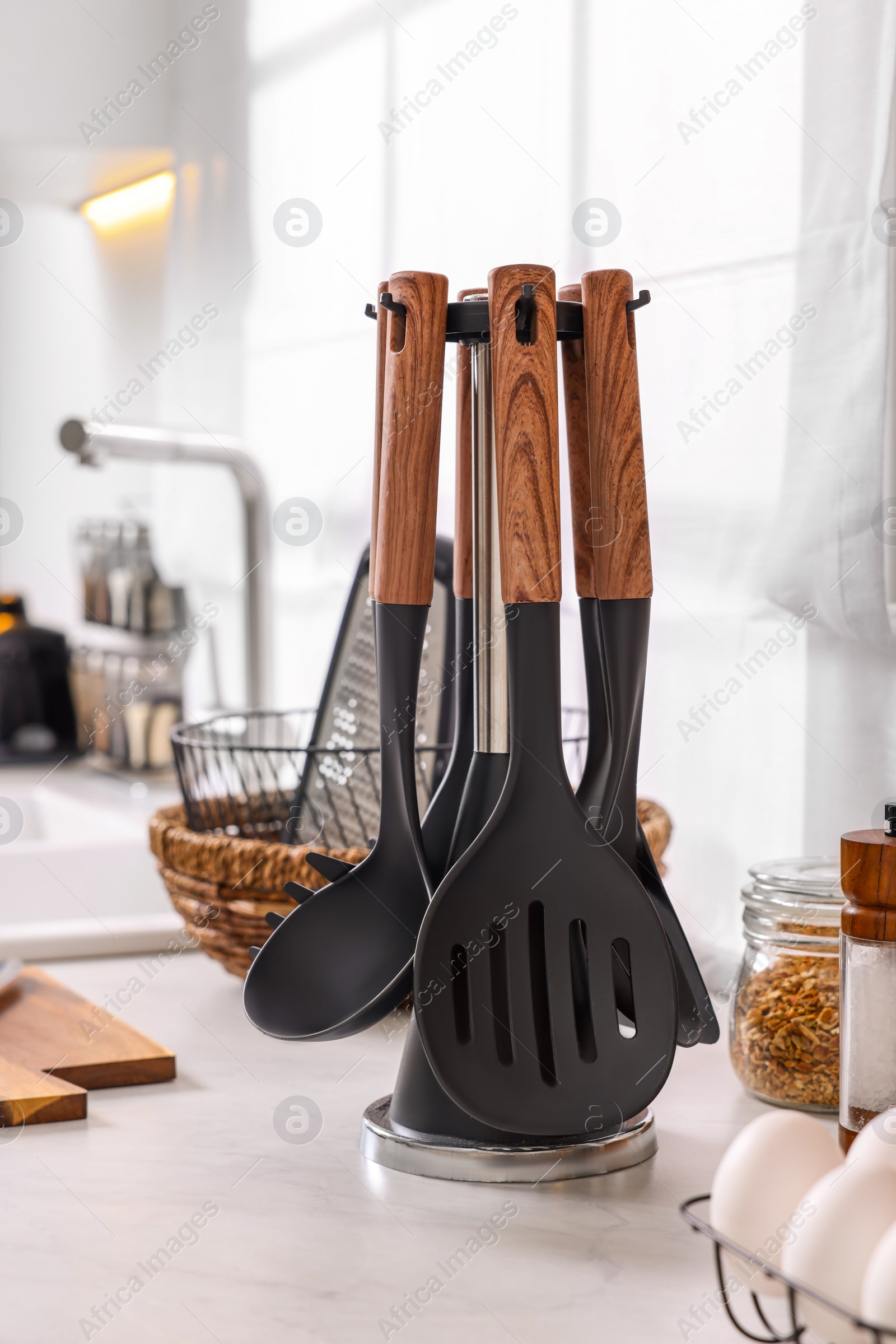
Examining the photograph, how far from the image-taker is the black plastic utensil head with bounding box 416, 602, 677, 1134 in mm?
546

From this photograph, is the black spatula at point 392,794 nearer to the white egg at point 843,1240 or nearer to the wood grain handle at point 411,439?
the wood grain handle at point 411,439

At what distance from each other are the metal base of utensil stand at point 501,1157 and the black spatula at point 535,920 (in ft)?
0.05

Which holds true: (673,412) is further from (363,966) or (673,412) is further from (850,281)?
(363,966)

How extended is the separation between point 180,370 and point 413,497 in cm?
152

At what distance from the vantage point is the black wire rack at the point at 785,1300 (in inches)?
14.3

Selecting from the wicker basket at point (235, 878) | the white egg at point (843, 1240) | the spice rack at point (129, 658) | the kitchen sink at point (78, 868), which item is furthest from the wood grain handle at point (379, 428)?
the spice rack at point (129, 658)

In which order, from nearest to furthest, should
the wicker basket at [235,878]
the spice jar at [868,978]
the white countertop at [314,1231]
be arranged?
the white countertop at [314,1231], the spice jar at [868,978], the wicker basket at [235,878]

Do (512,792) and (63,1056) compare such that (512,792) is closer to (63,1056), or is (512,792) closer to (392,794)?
(392,794)

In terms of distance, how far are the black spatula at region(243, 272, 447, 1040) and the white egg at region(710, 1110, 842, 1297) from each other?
216 mm

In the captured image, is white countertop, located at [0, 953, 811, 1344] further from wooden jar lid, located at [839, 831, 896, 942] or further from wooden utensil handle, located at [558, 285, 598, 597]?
wooden utensil handle, located at [558, 285, 598, 597]

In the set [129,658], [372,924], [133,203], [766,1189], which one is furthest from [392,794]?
[133,203]

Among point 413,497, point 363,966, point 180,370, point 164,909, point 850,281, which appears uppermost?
point 180,370

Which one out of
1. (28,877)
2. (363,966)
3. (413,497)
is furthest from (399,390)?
(28,877)

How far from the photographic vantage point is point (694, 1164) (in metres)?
0.62
